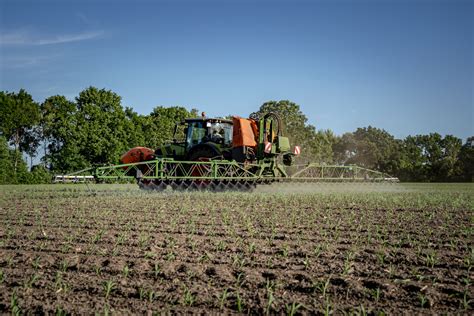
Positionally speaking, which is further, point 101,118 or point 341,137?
point 341,137

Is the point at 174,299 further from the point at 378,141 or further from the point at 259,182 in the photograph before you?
the point at 378,141

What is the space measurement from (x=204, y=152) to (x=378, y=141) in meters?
56.0

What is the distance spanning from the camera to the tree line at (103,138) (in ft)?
120

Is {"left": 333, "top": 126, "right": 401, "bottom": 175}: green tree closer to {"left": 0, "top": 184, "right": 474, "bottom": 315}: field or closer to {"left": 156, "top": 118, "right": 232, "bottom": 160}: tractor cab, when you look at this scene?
{"left": 156, "top": 118, "right": 232, "bottom": 160}: tractor cab

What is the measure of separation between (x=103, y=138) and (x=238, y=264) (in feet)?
116

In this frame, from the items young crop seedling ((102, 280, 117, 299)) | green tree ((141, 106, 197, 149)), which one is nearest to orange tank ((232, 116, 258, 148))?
young crop seedling ((102, 280, 117, 299))

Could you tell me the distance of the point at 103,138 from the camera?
38.4 metres

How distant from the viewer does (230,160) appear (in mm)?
16484

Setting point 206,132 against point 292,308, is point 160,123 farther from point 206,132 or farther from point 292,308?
point 292,308

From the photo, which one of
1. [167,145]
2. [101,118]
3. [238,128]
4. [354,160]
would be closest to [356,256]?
[238,128]

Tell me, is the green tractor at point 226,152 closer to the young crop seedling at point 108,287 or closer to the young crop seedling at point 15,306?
the young crop seedling at point 108,287

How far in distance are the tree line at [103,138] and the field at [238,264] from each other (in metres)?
22.0

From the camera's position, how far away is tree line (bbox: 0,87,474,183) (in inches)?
1441

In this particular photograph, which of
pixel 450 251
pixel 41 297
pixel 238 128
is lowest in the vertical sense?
pixel 41 297
